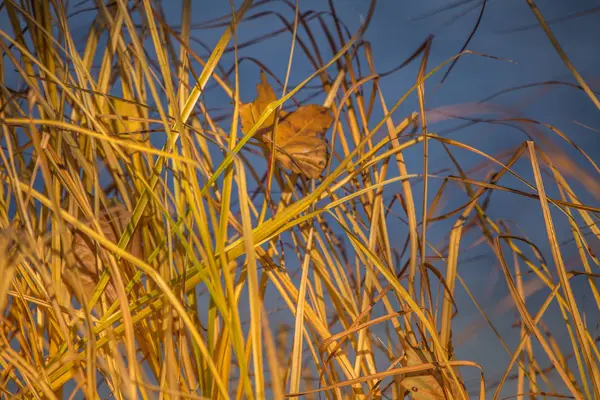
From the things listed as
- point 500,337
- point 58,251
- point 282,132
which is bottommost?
point 500,337

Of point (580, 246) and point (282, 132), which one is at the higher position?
point (282, 132)

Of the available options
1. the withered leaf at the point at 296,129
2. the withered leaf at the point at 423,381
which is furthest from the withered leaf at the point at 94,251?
the withered leaf at the point at 423,381

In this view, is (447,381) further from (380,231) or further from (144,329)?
(144,329)

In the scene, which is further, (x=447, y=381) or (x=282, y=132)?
(x=282, y=132)

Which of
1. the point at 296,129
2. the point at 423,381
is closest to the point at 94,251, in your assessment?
the point at 296,129

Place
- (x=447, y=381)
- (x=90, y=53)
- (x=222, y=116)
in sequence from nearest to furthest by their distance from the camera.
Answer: (x=447, y=381) < (x=90, y=53) < (x=222, y=116)

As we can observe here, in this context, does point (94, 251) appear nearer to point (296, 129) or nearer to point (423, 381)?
point (296, 129)

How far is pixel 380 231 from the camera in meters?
0.64

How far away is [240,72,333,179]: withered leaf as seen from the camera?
23.6 inches

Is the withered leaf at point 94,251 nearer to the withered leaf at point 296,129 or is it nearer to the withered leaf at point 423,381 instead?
the withered leaf at point 296,129

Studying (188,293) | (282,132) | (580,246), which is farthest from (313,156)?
Answer: (580,246)

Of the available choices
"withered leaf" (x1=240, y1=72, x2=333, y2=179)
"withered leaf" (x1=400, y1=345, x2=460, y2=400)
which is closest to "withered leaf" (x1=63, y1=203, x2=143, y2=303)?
"withered leaf" (x1=240, y1=72, x2=333, y2=179)

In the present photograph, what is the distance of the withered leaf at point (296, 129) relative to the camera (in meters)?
0.60

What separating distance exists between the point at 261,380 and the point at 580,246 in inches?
16.7
